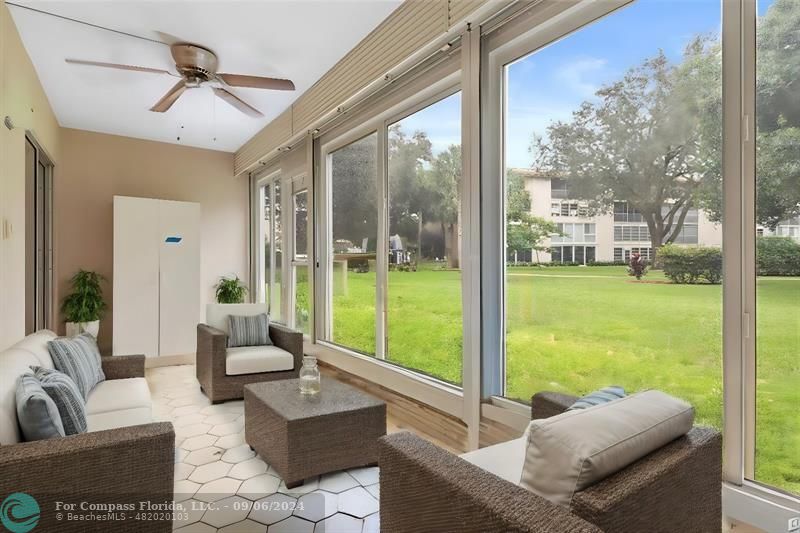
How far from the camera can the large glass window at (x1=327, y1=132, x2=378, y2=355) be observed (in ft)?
13.3

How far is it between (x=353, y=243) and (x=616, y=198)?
2598 millimetres

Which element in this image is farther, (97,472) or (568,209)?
(568,209)

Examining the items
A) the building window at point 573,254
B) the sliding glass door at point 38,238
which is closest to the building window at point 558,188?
the building window at point 573,254

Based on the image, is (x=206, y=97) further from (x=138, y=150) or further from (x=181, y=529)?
(x=181, y=529)

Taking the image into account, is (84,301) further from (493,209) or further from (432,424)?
(493,209)

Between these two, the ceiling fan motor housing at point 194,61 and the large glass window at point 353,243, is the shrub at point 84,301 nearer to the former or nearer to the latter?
the large glass window at point 353,243

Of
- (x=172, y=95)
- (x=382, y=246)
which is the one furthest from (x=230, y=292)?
(x=382, y=246)

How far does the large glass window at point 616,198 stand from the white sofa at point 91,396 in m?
2.17

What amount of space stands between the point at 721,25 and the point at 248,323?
4013 millimetres

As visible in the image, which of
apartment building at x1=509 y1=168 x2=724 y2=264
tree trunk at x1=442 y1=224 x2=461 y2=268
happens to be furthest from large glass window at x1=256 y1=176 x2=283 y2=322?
apartment building at x1=509 y1=168 x2=724 y2=264

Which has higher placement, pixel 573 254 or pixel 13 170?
pixel 13 170

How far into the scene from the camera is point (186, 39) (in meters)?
3.40

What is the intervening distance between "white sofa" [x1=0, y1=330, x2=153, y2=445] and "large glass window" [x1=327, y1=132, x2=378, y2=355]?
184cm

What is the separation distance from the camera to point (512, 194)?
2707 mm
